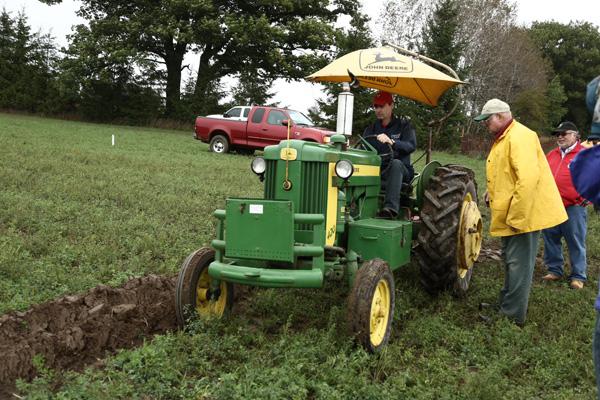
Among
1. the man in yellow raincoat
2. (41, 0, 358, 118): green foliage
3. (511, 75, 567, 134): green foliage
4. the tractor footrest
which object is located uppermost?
(41, 0, 358, 118): green foliage

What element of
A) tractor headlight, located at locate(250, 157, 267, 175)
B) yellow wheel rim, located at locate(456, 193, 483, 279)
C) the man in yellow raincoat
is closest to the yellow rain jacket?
the man in yellow raincoat

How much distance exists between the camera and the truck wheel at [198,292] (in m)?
4.16

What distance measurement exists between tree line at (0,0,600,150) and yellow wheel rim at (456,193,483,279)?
17597 millimetres

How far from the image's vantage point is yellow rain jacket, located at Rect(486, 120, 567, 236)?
4.77m

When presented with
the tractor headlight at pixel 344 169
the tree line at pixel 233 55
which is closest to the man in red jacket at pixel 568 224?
the tractor headlight at pixel 344 169

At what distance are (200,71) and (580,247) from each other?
89.6ft

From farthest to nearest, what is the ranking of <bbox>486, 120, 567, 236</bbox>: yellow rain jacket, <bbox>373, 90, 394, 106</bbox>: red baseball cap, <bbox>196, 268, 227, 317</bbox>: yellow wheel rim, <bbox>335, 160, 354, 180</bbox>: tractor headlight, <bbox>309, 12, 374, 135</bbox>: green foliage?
<bbox>309, 12, 374, 135</bbox>: green foliage
<bbox>373, 90, 394, 106</bbox>: red baseball cap
<bbox>486, 120, 567, 236</bbox>: yellow rain jacket
<bbox>196, 268, 227, 317</bbox>: yellow wheel rim
<bbox>335, 160, 354, 180</bbox>: tractor headlight

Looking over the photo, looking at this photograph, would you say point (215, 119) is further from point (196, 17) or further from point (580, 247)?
point (580, 247)

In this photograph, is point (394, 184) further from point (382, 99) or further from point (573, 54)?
point (573, 54)

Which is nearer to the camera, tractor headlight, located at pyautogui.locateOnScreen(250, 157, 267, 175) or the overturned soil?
the overturned soil

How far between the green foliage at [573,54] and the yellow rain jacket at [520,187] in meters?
48.7

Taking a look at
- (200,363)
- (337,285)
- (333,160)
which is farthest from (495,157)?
(200,363)

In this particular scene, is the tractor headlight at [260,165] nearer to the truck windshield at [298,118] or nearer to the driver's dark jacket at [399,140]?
the driver's dark jacket at [399,140]

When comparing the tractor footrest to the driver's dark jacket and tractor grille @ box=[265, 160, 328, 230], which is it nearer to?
tractor grille @ box=[265, 160, 328, 230]
